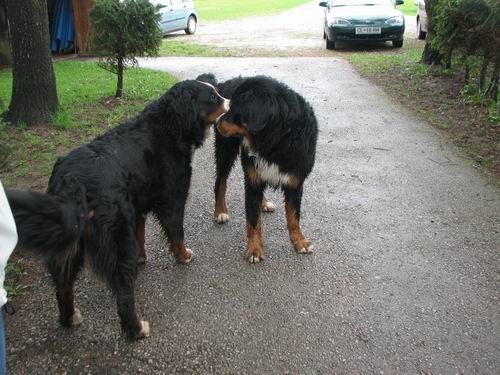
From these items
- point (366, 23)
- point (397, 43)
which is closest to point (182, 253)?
point (366, 23)

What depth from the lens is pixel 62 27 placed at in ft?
48.1

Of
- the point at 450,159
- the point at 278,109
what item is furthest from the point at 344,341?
the point at 450,159

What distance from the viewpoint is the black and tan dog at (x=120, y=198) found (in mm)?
1967

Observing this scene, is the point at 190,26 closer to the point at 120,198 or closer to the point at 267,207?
the point at 267,207

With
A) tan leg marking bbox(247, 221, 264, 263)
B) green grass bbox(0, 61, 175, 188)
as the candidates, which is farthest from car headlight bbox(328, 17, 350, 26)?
tan leg marking bbox(247, 221, 264, 263)

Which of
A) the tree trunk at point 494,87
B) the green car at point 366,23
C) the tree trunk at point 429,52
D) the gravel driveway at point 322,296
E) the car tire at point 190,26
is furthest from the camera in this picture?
the car tire at point 190,26

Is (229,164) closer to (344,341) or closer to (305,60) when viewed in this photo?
(344,341)

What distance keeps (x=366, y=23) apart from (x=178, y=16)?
348 inches

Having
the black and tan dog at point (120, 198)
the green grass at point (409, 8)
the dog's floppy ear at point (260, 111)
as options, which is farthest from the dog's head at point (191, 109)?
the green grass at point (409, 8)

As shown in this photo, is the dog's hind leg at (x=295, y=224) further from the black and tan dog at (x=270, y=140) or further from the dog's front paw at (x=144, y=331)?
the dog's front paw at (x=144, y=331)

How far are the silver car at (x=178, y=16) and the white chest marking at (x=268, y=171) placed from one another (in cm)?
1644

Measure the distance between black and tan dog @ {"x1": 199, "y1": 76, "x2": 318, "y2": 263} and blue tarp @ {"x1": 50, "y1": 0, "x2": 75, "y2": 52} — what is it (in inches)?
508

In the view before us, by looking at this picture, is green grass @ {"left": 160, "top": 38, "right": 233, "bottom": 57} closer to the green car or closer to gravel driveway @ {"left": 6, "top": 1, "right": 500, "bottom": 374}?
the green car

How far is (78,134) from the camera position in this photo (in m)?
6.51
